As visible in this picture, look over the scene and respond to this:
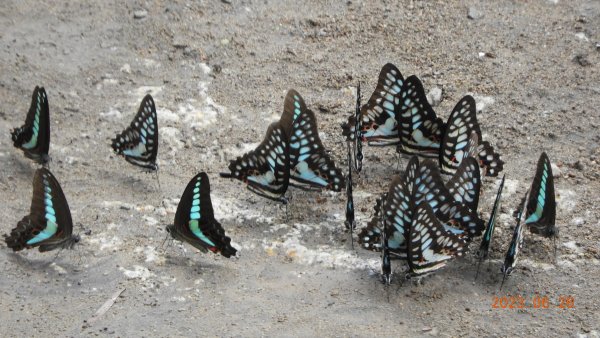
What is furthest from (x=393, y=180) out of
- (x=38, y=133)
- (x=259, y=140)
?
(x=38, y=133)

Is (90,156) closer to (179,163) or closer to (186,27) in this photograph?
(179,163)

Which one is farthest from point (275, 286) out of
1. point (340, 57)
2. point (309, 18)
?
point (309, 18)

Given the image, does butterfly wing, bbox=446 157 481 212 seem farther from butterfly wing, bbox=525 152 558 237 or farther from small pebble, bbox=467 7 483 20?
small pebble, bbox=467 7 483 20

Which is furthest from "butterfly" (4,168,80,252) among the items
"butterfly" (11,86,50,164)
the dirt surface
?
"butterfly" (11,86,50,164)

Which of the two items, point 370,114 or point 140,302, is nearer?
point 140,302

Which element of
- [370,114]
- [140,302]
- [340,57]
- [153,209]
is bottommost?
[140,302]

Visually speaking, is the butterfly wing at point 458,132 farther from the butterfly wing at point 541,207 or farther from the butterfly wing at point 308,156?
the butterfly wing at point 308,156
